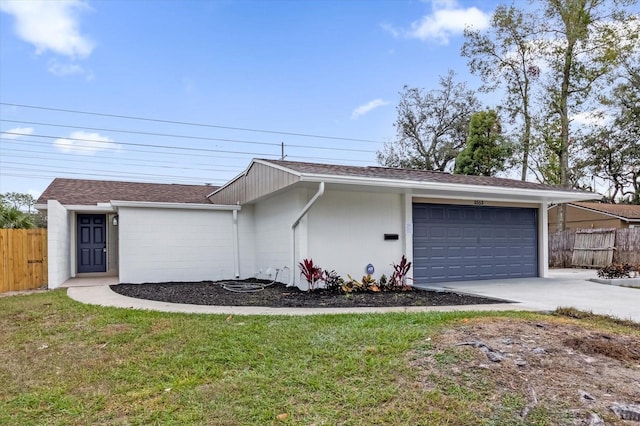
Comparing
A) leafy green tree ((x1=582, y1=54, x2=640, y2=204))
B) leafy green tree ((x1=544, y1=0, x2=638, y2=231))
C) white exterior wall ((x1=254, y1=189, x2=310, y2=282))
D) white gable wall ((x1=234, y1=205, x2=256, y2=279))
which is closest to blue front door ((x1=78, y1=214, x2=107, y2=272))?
white gable wall ((x1=234, y1=205, x2=256, y2=279))

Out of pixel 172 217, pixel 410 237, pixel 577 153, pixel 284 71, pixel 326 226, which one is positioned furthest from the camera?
pixel 577 153

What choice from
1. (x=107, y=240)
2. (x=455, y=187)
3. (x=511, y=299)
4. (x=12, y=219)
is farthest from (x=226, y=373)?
(x=12, y=219)

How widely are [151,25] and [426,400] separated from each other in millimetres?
13699

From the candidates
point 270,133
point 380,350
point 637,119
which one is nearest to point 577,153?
point 637,119

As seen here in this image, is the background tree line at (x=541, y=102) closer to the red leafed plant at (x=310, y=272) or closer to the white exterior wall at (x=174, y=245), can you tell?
the white exterior wall at (x=174, y=245)

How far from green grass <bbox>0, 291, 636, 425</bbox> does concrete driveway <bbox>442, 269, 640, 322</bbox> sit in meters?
1.86

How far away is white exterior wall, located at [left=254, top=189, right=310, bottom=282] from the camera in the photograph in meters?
9.18

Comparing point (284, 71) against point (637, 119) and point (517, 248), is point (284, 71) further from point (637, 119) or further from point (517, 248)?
point (637, 119)

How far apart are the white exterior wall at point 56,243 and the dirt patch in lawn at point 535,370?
9.44 meters

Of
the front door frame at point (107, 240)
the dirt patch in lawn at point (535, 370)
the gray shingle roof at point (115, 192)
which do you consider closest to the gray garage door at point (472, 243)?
the dirt patch in lawn at point (535, 370)

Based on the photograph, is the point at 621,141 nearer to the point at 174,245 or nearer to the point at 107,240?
the point at 174,245

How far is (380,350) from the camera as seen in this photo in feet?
13.6

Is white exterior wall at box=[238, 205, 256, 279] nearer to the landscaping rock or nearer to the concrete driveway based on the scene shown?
the concrete driveway

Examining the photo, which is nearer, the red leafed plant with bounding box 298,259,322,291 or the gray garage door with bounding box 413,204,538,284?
the red leafed plant with bounding box 298,259,322,291
